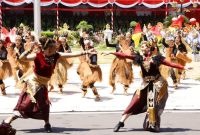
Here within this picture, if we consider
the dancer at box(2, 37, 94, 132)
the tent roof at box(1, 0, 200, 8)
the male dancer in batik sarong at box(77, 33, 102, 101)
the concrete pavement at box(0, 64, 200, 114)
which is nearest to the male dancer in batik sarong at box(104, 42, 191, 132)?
the dancer at box(2, 37, 94, 132)

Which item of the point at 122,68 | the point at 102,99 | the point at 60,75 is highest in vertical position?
the point at 122,68

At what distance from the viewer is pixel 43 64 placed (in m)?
10.5

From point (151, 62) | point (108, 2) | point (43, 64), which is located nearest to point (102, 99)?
point (151, 62)

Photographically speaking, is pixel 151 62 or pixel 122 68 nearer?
pixel 151 62

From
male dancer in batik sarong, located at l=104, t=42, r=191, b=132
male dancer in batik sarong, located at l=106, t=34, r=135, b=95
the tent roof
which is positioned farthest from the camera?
the tent roof

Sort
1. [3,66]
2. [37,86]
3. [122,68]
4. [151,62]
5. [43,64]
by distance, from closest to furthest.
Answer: [43,64] < [37,86] < [151,62] < [3,66] < [122,68]

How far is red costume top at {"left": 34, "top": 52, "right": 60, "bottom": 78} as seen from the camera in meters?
10.6

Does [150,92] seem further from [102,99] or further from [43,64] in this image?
[102,99]

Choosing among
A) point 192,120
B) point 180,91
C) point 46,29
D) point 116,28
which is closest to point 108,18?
point 116,28

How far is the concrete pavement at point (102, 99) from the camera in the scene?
1432 cm

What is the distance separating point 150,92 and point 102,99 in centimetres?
498

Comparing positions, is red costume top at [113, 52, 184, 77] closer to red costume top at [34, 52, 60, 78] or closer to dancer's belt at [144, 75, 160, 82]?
dancer's belt at [144, 75, 160, 82]

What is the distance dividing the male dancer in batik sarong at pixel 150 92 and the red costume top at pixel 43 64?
1.17 m

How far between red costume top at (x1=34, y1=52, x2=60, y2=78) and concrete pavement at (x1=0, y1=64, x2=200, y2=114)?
343 centimetres
